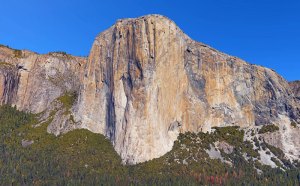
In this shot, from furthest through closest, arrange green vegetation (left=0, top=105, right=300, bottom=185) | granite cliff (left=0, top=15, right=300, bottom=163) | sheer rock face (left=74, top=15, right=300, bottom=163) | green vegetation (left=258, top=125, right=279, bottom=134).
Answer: green vegetation (left=258, top=125, right=279, bottom=134), granite cliff (left=0, top=15, right=300, bottom=163), sheer rock face (left=74, top=15, right=300, bottom=163), green vegetation (left=0, top=105, right=300, bottom=185)

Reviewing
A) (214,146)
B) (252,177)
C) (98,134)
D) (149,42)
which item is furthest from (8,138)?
(252,177)

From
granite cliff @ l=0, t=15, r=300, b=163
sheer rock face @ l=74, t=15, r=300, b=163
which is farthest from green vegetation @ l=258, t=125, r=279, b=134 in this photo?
sheer rock face @ l=74, t=15, r=300, b=163

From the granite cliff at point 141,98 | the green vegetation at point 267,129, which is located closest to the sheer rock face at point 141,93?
the granite cliff at point 141,98

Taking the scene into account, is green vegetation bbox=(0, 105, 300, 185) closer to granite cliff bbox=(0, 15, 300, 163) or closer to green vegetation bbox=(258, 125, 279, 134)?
granite cliff bbox=(0, 15, 300, 163)

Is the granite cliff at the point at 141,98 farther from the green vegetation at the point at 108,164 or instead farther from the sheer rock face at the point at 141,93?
the green vegetation at the point at 108,164

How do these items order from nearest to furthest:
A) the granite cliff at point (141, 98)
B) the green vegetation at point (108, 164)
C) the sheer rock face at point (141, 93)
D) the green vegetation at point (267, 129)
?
1. the green vegetation at point (108, 164)
2. the sheer rock face at point (141, 93)
3. the granite cliff at point (141, 98)
4. the green vegetation at point (267, 129)

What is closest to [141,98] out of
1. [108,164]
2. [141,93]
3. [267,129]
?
[141,93]

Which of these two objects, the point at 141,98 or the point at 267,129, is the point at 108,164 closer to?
the point at 141,98

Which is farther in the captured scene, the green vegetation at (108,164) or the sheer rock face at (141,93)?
the sheer rock face at (141,93)
